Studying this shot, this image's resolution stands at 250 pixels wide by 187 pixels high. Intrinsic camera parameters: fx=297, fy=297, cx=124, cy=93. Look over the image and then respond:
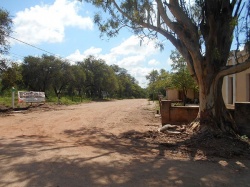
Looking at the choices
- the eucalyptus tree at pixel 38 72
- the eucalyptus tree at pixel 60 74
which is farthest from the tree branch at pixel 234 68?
the eucalyptus tree at pixel 60 74

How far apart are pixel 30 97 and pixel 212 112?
17765 mm

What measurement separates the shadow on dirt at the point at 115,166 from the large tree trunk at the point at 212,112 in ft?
5.07

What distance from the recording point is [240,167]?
6828mm

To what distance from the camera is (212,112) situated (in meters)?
10.4

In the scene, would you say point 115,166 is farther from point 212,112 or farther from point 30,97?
point 30,97

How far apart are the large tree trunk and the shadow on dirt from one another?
1544 millimetres

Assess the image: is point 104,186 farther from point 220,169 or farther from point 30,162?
point 220,169

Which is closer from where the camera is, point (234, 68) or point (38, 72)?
point (234, 68)

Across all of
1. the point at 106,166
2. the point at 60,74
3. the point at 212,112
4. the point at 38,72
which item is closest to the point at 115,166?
the point at 106,166

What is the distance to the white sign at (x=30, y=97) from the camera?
23.2 meters

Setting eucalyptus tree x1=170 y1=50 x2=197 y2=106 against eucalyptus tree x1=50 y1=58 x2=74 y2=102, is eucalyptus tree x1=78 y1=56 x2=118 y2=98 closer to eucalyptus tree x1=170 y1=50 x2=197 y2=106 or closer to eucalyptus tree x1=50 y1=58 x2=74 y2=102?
eucalyptus tree x1=50 y1=58 x2=74 y2=102

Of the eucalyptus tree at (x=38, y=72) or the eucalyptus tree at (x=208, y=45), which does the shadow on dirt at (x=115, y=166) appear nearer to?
the eucalyptus tree at (x=208, y=45)

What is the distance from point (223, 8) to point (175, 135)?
15.2 ft

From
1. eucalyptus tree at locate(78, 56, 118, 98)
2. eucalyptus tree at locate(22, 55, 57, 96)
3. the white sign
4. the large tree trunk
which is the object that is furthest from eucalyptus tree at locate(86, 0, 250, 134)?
eucalyptus tree at locate(78, 56, 118, 98)
